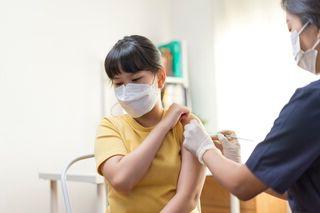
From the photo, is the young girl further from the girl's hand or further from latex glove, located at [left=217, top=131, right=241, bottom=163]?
latex glove, located at [left=217, top=131, right=241, bottom=163]

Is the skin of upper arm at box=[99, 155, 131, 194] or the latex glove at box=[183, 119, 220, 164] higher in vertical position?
the latex glove at box=[183, 119, 220, 164]

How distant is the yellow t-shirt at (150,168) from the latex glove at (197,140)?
0.28 ft

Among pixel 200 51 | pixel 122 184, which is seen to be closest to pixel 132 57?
pixel 122 184

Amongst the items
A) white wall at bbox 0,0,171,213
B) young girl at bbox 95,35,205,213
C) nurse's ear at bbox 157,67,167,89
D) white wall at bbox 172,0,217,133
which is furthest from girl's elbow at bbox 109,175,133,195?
white wall at bbox 172,0,217,133

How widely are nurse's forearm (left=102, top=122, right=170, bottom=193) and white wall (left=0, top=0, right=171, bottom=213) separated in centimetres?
111

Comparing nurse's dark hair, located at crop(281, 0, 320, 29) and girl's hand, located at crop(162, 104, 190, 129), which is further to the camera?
girl's hand, located at crop(162, 104, 190, 129)

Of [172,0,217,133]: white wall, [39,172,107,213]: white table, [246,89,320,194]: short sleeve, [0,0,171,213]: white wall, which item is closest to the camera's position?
[246,89,320,194]: short sleeve

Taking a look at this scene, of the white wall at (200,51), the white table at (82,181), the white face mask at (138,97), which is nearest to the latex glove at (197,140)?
the white face mask at (138,97)

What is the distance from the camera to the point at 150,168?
1217 mm

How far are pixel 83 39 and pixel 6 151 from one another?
32.8 inches

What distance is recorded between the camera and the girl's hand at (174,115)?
4.12ft

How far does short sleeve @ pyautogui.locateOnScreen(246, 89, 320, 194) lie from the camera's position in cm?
92

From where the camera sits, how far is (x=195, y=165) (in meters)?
1.23

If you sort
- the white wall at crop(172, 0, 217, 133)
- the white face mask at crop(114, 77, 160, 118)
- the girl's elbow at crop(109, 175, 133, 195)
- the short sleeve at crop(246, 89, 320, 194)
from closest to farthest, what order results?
the short sleeve at crop(246, 89, 320, 194) < the girl's elbow at crop(109, 175, 133, 195) < the white face mask at crop(114, 77, 160, 118) < the white wall at crop(172, 0, 217, 133)
